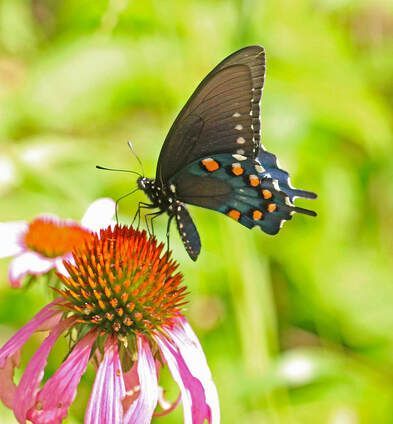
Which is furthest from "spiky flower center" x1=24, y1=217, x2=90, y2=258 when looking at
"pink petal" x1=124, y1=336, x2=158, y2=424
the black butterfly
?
"pink petal" x1=124, y1=336, x2=158, y2=424

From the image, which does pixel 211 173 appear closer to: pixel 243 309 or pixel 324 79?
pixel 243 309

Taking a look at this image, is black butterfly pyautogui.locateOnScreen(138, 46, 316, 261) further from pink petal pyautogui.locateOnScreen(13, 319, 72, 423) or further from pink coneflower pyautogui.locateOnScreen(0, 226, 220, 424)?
pink petal pyautogui.locateOnScreen(13, 319, 72, 423)

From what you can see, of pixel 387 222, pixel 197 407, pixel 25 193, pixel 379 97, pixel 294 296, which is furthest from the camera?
pixel 379 97

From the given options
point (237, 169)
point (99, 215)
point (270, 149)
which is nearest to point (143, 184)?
point (99, 215)

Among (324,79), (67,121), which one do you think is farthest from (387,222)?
(67,121)

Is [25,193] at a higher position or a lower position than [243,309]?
higher

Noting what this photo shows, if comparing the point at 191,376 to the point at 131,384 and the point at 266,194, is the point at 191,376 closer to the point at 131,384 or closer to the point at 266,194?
the point at 131,384
